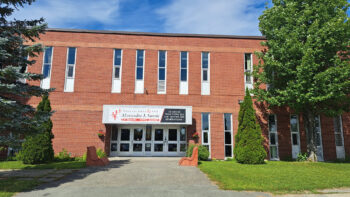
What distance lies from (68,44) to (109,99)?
5.23 metres

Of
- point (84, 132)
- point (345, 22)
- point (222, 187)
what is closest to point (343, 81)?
point (345, 22)

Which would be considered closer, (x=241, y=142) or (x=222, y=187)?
(x=222, y=187)

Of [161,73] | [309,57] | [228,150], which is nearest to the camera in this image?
[309,57]

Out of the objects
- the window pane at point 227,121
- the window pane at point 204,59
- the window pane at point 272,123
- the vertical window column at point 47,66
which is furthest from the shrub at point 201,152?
the vertical window column at point 47,66

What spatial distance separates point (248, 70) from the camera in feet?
54.4

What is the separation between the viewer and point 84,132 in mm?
15000

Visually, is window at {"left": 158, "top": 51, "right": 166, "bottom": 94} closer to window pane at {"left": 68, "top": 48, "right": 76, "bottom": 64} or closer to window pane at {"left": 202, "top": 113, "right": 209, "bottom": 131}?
window pane at {"left": 202, "top": 113, "right": 209, "bottom": 131}

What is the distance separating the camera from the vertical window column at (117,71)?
15809 millimetres

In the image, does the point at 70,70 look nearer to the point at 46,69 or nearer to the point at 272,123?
the point at 46,69

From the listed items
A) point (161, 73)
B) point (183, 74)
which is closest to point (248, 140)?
point (183, 74)

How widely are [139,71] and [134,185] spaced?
33.6 feet

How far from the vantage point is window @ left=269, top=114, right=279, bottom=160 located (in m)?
15.7

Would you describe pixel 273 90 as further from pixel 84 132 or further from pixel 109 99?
pixel 84 132

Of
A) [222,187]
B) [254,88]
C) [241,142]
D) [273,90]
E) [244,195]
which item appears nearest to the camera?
[244,195]
